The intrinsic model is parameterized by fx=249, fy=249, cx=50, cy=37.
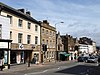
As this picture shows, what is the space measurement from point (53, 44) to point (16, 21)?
1003 inches

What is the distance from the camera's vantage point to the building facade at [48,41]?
57.6 m

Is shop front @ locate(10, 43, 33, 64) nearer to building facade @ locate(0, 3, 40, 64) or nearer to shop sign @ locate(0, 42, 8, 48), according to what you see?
building facade @ locate(0, 3, 40, 64)

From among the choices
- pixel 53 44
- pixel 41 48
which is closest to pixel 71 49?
pixel 53 44

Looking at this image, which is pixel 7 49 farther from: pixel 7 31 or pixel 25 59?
pixel 25 59

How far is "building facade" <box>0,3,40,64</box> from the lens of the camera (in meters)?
41.6

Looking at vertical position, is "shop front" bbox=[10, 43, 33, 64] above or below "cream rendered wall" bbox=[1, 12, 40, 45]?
below

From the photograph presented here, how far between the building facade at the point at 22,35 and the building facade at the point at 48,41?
10.6ft

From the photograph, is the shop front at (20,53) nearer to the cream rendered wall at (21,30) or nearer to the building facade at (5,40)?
the cream rendered wall at (21,30)

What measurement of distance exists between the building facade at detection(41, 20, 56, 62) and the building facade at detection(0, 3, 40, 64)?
3228 millimetres

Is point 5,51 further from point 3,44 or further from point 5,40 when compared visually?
point 5,40

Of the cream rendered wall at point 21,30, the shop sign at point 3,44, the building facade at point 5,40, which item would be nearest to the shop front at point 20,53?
the cream rendered wall at point 21,30

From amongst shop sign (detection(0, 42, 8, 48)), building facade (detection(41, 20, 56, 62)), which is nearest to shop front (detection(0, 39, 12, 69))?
shop sign (detection(0, 42, 8, 48))

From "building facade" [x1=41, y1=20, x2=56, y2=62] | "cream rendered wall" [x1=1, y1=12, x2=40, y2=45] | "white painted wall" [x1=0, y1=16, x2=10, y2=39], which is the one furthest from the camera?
"building facade" [x1=41, y1=20, x2=56, y2=62]

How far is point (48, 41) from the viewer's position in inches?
2448
